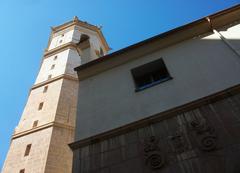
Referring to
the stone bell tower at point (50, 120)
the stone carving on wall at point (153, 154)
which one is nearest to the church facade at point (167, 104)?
the stone carving on wall at point (153, 154)

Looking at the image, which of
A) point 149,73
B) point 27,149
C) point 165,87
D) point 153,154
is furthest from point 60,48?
point 153,154

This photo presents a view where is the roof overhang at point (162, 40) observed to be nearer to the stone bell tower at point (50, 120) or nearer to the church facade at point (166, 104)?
the church facade at point (166, 104)

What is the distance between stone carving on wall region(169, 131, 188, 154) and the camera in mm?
5164

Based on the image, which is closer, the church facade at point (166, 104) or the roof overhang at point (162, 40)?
the church facade at point (166, 104)

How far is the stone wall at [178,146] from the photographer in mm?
4813

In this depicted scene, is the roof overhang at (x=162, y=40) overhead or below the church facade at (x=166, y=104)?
overhead

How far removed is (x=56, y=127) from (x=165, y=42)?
31.3ft

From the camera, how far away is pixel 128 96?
7160mm

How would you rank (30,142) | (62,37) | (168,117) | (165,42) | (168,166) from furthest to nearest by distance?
(62,37) → (30,142) → (165,42) → (168,117) → (168,166)

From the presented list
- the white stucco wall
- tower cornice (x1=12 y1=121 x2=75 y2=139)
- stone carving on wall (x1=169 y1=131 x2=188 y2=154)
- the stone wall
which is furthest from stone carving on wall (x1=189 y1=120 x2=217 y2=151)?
tower cornice (x1=12 y1=121 x2=75 y2=139)

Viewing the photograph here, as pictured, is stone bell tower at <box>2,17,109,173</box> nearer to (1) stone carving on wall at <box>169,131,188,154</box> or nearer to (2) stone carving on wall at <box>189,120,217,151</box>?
(1) stone carving on wall at <box>169,131,188,154</box>

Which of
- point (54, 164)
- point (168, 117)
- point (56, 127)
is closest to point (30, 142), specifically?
point (56, 127)

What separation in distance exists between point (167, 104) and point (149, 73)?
1992 millimetres

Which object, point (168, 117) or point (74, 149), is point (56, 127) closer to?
point (74, 149)
